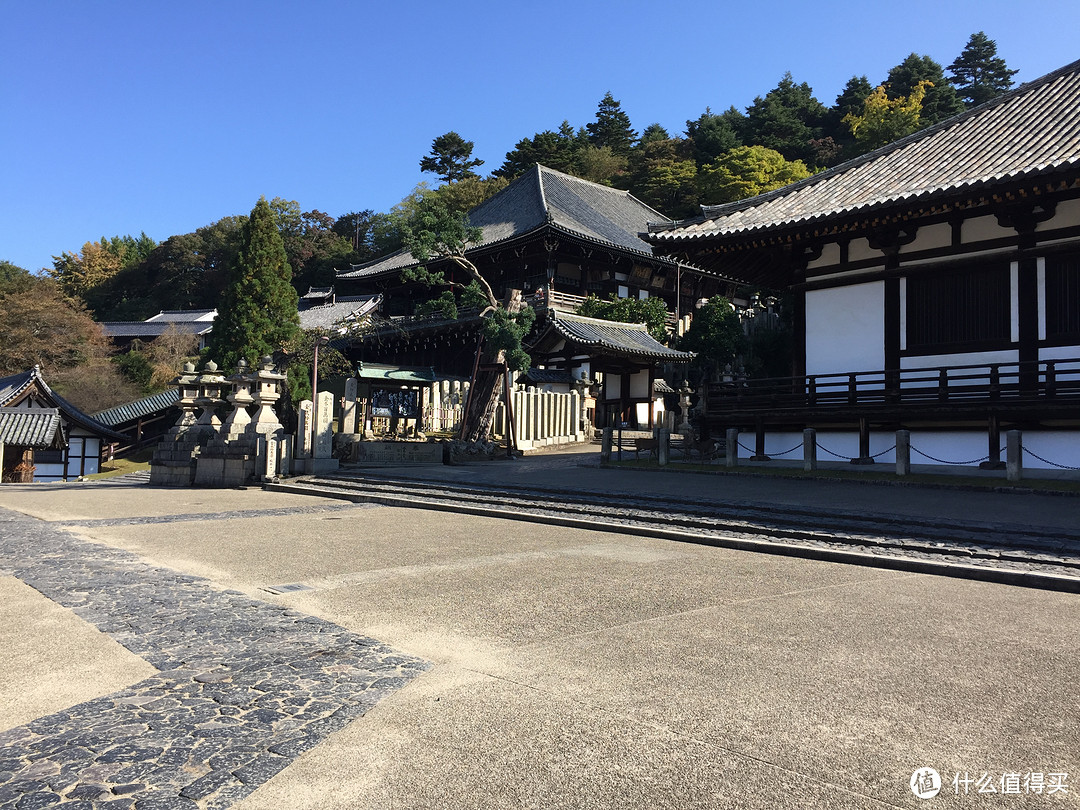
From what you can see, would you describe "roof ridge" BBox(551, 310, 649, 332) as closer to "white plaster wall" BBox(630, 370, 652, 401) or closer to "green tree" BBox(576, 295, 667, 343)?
"green tree" BBox(576, 295, 667, 343)

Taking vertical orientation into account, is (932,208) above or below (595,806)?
above

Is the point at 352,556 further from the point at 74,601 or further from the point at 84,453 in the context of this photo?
the point at 84,453

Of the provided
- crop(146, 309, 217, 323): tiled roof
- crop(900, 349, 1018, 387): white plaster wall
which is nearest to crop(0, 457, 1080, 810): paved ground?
crop(900, 349, 1018, 387): white plaster wall

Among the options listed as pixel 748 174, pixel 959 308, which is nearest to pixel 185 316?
pixel 748 174

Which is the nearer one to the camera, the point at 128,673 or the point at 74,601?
the point at 128,673

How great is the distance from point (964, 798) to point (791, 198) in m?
15.4

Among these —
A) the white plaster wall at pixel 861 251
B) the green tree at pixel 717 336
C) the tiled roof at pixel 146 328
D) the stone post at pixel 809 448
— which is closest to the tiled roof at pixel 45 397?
the green tree at pixel 717 336

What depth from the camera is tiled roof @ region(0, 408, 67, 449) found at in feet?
76.6

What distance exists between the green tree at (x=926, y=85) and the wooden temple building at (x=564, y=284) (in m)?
23.8

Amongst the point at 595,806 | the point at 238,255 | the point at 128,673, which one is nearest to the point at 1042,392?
the point at 595,806

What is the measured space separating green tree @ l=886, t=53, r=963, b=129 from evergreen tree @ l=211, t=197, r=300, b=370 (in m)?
43.1

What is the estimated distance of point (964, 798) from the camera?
2611 mm

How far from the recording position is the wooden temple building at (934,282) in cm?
1214

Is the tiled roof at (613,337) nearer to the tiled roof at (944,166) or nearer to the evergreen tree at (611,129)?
the tiled roof at (944,166)
